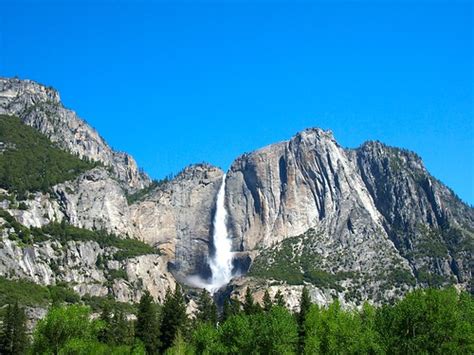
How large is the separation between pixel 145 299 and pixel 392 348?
60325 millimetres

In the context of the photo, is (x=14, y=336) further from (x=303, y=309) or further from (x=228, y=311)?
(x=303, y=309)

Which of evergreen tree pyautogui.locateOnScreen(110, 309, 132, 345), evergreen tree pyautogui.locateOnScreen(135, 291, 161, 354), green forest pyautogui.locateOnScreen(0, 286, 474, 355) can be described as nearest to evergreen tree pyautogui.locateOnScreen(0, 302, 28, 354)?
green forest pyautogui.locateOnScreen(0, 286, 474, 355)

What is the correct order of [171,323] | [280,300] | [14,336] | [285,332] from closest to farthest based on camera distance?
[285,332] → [14,336] → [171,323] → [280,300]

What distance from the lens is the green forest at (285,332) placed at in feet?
273

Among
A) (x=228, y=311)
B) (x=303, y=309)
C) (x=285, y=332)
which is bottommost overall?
(x=285, y=332)

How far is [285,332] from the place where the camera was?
10025 cm

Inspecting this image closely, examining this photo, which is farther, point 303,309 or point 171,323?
point 303,309

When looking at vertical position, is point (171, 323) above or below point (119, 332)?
above

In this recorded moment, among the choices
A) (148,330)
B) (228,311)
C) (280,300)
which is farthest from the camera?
(280,300)

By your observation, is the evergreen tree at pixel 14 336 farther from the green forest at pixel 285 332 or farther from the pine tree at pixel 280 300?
the pine tree at pixel 280 300

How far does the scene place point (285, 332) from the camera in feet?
329

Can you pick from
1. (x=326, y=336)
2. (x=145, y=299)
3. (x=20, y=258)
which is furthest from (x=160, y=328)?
(x=20, y=258)

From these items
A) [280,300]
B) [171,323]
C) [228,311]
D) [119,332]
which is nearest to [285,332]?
[171,323]

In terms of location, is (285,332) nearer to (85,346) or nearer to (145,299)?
(85,346)
